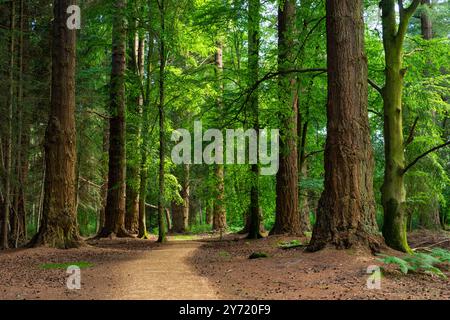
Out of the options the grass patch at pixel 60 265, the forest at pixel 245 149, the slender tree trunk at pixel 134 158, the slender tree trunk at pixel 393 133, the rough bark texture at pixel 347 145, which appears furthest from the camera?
the slender tree trunk at pixel 134 158

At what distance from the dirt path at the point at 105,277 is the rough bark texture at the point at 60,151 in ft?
2.46

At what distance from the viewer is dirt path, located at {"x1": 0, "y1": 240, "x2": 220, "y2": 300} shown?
239 inches

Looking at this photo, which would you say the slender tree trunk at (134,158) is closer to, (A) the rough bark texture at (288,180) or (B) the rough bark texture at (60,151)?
(B) the rough bark texture at (60,151)

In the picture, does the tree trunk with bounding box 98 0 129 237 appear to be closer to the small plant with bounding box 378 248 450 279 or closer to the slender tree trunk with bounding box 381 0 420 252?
the slender tree trunk with bounding box 381 0 420 252

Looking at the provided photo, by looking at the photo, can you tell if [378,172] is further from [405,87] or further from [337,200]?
[337,200]

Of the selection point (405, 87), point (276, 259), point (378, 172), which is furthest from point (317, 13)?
point (378, 172)

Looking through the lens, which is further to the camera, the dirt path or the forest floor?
the dirt path

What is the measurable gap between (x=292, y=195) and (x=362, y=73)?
6603 millimetres

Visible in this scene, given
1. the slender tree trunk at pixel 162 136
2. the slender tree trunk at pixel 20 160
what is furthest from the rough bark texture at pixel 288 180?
the slender tree trunk at pixel 20 160

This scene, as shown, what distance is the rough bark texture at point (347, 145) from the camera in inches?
319

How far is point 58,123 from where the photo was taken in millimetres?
12430

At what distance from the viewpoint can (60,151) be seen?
12398 millimetres

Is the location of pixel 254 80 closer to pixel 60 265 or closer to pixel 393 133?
pixel 393 133

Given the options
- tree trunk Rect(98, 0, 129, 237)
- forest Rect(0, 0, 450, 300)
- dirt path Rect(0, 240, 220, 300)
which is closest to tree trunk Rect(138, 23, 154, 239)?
forest Rect(0, 0, 450, 300)
